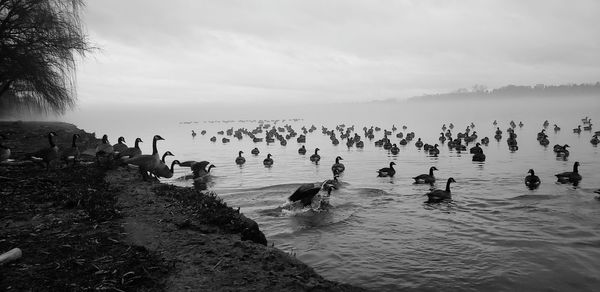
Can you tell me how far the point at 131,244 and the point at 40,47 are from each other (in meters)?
17.0

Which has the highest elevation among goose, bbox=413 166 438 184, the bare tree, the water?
the bare tree

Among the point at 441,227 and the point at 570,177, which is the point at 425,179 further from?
the point at 441,227

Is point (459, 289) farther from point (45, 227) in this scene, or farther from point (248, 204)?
point (248, 204)

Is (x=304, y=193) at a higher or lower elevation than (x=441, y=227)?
higher

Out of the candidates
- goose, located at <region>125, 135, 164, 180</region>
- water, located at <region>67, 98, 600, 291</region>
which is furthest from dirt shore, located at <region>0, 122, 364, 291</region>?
goose, located at <region>125, 135, 164, 180</region>

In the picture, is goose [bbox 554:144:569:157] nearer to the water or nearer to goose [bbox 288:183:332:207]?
the water

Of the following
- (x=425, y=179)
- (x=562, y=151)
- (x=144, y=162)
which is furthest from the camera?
(x=562, y=151)

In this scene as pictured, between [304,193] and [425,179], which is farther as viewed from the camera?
[425,179]

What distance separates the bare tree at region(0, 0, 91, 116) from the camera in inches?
783

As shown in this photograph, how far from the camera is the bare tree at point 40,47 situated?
19.9 meters

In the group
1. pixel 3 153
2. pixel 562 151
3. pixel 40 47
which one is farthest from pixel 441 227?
pixel 562 151

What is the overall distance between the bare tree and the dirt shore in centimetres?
976

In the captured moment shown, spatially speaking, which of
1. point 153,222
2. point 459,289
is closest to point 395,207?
point 459,289

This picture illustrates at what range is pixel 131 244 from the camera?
8.09 m
